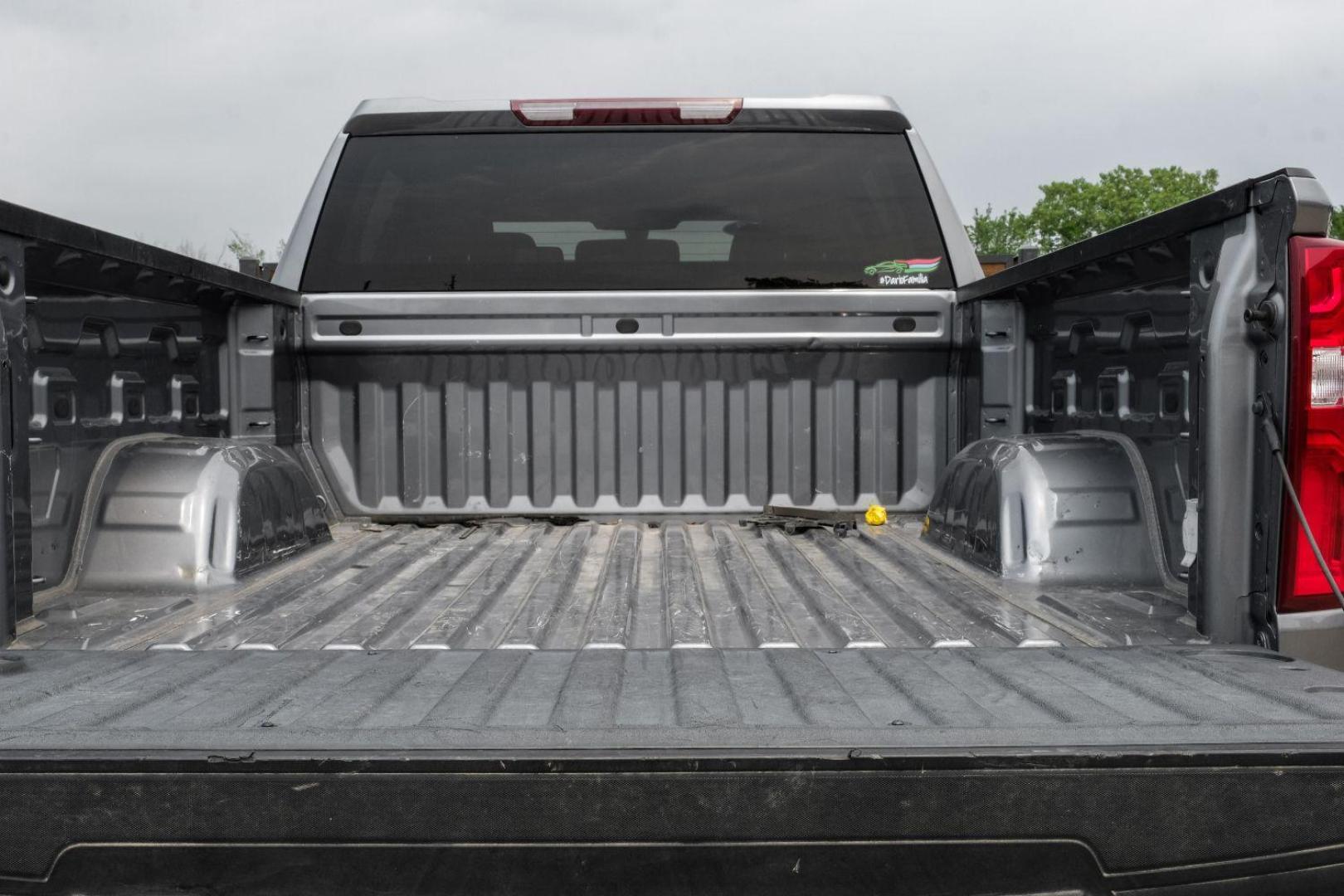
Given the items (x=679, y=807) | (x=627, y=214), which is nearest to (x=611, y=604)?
(x=679, y=807)

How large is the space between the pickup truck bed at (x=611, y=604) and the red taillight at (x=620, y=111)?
1.39 meters

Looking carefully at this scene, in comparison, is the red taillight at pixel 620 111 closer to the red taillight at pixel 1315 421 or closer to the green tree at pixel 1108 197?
the red taillight at pixel 1315 421

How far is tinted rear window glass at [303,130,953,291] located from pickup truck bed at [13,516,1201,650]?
2.95 feet

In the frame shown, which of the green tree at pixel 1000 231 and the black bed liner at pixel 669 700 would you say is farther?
the green tree at pixel 1000 231

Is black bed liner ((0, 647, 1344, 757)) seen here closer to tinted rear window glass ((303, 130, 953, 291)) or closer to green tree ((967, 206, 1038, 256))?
tinted rear window glass ((303, 130, 953, 291))

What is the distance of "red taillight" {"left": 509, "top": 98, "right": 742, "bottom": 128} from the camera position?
11.2 ft

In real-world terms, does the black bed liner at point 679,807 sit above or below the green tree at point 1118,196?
below

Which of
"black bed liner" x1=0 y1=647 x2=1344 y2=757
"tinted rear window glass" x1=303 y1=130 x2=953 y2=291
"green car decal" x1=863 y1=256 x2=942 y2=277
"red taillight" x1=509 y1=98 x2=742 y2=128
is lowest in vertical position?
"black bed liner" x1=0 y1=647 x2=1344 y2=757

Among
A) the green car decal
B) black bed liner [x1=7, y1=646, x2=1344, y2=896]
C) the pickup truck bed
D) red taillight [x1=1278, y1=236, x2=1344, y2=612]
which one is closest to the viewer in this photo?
black bed liner [x1=7, y1=646, x2=1344, y2=896]

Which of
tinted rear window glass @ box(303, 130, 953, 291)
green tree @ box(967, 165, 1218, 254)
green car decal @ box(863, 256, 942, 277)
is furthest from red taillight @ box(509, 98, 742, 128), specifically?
green tree @ box(967, 165, 1218, 254)

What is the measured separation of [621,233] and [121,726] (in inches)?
98.1

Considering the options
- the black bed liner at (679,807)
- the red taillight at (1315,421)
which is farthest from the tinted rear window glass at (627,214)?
the black bed liner at (679,807)

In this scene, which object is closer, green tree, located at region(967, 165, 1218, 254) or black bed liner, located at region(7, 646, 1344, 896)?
black bed liner, located at region(7, 646, 1344, 896)

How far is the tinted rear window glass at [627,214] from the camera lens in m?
3.42
